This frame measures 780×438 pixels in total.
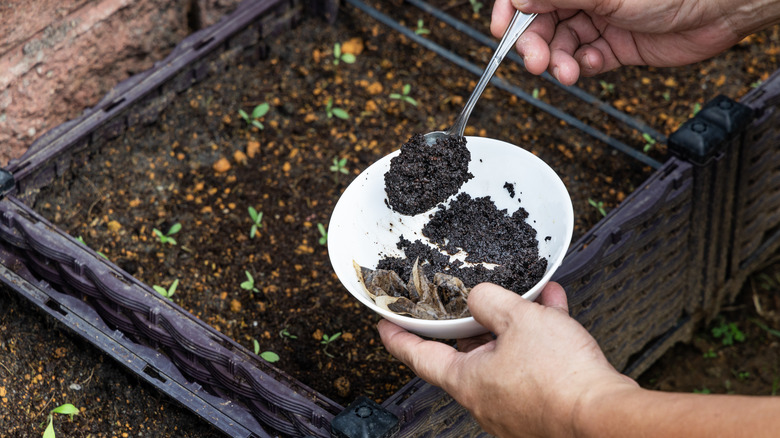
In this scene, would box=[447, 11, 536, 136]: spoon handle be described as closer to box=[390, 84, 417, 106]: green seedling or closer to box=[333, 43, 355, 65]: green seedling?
box=[390, 84, 417, 106]: green seedling

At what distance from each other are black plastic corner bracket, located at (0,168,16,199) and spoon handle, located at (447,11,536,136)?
4.17 feet

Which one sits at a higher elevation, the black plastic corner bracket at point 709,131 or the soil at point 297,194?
the black plastic corner bracket at point 709,131

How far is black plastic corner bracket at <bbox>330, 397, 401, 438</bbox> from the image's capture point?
181cm

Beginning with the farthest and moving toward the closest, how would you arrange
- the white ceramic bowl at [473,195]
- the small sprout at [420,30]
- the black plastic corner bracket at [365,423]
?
the small sprout at [420,30], the white ceramic bowl at [473,195], the black plastic corner bracket at [365,423]

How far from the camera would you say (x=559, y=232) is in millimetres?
1925

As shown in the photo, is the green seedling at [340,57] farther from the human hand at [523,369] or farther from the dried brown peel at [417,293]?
the human hand at [523,369]

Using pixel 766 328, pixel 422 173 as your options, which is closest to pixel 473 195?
pixel 422 173

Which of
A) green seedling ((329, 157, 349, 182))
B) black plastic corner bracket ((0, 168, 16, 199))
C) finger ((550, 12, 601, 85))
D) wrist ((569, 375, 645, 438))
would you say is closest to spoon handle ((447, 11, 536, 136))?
finger ((550, 12, 601, 85))

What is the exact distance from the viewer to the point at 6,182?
2.40 metres

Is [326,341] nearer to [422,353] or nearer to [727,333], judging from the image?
[422,353]

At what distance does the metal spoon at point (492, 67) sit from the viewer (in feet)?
6.48

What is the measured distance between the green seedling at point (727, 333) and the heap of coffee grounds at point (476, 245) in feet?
4.69

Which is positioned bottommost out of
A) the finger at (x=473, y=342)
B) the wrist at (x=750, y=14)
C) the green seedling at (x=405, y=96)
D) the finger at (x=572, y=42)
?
the green seedling at (x=405, y=96)

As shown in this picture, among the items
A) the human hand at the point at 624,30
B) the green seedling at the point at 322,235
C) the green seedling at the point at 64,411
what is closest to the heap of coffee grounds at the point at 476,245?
the human hand at the point at 624,30
